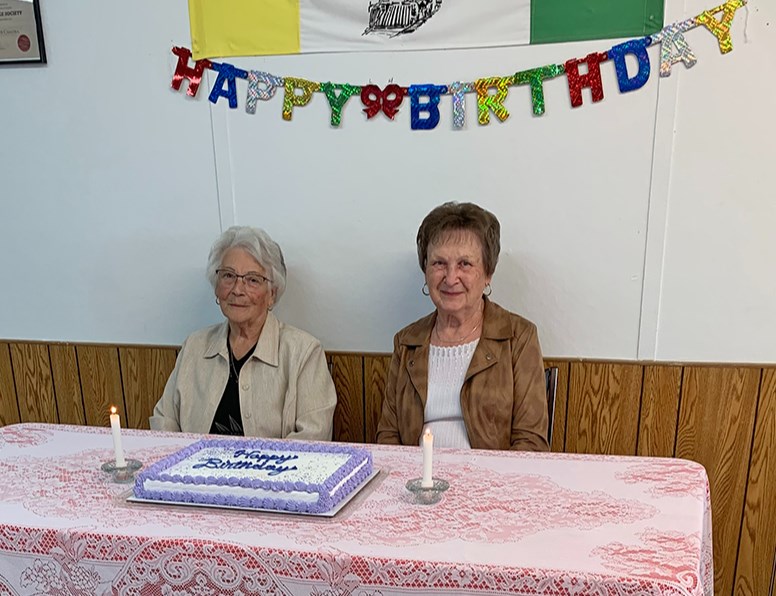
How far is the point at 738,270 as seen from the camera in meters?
2.07

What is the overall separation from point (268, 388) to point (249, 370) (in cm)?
9

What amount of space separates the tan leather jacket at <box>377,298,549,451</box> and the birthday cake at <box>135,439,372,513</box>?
0.51 metres

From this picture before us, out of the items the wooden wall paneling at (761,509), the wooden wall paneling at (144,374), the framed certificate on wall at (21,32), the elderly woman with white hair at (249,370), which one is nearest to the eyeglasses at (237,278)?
the elderly woman with white hair at (249,370)

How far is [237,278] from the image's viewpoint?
7.03 ft

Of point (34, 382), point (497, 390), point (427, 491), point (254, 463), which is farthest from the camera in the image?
point (34, 382)

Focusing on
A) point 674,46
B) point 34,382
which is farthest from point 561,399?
point 34,382

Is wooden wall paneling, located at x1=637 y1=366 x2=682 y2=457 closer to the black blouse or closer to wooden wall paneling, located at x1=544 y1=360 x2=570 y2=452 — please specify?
wooden wall paneling, located at x1=544 y1=360 x2=570 y2=452

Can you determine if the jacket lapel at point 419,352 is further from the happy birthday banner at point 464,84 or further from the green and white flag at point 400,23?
the green and white flag at point 400,23

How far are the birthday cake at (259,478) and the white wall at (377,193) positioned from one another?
0.99 meters

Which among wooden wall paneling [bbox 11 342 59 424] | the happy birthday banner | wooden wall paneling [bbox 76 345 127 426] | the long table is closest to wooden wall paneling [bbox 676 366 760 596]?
the long table

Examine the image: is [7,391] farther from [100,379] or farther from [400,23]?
[400,23]

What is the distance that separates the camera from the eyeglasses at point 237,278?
214cm

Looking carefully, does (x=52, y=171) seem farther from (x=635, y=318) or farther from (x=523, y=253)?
(x=635, y=318)

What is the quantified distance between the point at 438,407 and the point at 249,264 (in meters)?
0.81
